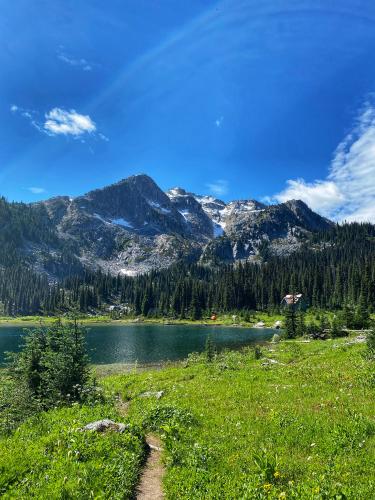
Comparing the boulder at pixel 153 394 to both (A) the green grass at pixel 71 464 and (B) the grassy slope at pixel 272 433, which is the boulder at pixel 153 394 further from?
(A) the green grass at pixel 71 464

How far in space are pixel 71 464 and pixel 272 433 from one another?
746 cm

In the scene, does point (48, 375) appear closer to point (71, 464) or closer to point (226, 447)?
point (71, 464)

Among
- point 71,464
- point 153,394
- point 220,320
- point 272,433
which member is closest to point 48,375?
point 153,394

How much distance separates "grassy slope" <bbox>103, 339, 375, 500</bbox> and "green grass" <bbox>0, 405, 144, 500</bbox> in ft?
4.43

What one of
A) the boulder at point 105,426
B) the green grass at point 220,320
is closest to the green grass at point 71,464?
the boulder at point 105,426

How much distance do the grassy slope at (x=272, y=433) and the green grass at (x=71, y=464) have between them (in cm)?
135

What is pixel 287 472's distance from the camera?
406 inches

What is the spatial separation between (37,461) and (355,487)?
343 inches

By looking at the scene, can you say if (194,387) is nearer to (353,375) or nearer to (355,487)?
(353,375)

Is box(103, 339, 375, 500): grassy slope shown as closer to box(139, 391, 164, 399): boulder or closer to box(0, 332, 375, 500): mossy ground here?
box(0, 332, 375, 500): mossy ground

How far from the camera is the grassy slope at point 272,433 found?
9.47m

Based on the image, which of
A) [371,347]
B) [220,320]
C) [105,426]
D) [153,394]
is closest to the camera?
[105,426]

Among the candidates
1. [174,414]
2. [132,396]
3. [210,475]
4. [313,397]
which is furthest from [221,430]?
[132,396]

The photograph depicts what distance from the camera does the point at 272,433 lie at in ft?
45.2
